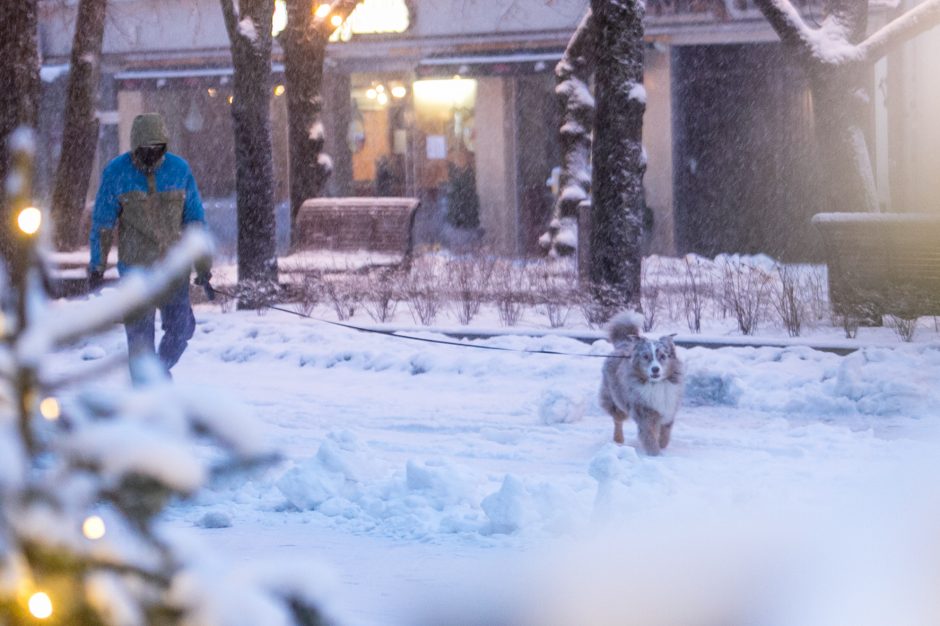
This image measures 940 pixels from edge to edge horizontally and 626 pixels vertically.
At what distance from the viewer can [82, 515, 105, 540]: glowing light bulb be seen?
1.61 meters

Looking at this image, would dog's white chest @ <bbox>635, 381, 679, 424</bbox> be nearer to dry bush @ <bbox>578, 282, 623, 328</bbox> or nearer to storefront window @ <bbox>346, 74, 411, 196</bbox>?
dry bush @ <bbox>578, 282, 623, 328</bbox>

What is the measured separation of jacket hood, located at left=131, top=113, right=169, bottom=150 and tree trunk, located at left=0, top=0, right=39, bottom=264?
4536mm

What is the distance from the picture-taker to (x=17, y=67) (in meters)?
13.2

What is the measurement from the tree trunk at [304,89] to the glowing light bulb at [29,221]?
19.4 metres

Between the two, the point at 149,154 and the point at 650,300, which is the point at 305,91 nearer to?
the point at 650,300

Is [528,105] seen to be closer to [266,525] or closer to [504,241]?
[504,241]

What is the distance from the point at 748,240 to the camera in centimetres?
2589

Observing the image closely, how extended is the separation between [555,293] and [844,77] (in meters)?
4.47

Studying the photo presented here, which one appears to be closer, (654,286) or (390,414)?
(390,414)

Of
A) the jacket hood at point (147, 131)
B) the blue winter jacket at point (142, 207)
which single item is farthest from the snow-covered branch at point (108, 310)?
the blue winter jacket at point (142, 207)

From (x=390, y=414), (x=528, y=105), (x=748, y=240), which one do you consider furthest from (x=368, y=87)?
(x=390, y=414)

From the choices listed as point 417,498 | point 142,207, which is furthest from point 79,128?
point 417,498

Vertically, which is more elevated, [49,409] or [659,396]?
[49,409]

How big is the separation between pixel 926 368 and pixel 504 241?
16566 mm
